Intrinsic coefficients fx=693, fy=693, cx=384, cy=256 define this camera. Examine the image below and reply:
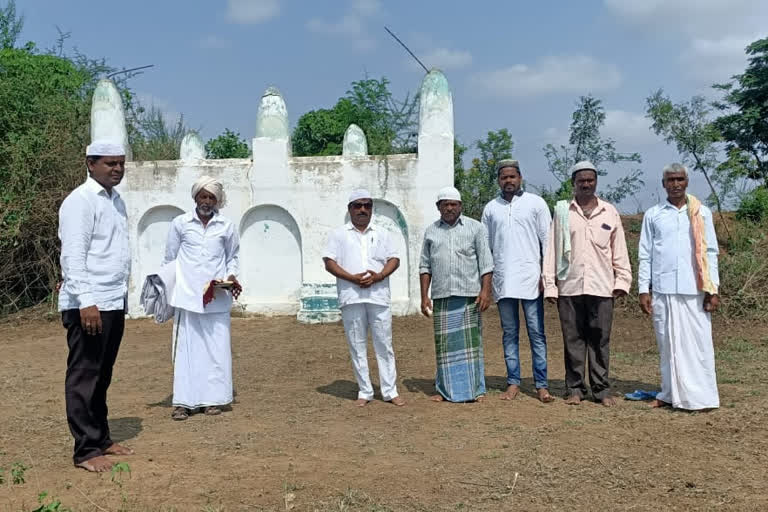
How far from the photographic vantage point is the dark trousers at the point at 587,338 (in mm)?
5609

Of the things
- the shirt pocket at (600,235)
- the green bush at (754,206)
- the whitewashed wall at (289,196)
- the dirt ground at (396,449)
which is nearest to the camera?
the dirt ground at (396,449)

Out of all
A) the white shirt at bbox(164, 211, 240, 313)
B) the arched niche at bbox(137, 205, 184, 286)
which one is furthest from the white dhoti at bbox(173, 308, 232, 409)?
the arched niche at bbox(137, 205, 184, 286)

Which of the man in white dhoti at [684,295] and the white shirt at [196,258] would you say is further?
the white shirt at [196,258]

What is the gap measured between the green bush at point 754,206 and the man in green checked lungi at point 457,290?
9.04 metres

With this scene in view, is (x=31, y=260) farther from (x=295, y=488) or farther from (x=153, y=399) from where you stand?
(x=295, y=488)

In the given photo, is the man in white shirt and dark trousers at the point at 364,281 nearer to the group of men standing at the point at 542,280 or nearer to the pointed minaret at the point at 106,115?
the group of men standing at the point at 542,280

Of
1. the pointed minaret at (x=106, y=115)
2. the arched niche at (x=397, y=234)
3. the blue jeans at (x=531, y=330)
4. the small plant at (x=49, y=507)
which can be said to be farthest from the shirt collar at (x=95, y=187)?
the pointed minaret at (x=106, y=115)

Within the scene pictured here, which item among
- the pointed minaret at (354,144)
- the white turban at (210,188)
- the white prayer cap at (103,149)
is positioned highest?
the pointed minaret at (354,144)

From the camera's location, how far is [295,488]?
383 cm

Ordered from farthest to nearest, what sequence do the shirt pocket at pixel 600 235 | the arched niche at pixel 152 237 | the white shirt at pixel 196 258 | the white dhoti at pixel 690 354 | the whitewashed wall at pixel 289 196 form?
the arched niche at pixel 152 237
the whitewashed wall at pixel 289 196
the shirt pocket at pixel 600 235
the white shirt at pixel 196 258
the white dhoti at pixel 690 354

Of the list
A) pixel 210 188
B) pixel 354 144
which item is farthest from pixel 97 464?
pixel 354 144

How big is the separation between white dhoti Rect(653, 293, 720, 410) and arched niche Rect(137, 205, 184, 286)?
8.25 m

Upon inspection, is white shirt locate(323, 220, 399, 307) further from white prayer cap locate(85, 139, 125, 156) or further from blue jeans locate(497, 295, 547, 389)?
white prayer cap locate(85, 139, 125, 156)

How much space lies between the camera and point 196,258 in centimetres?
555
